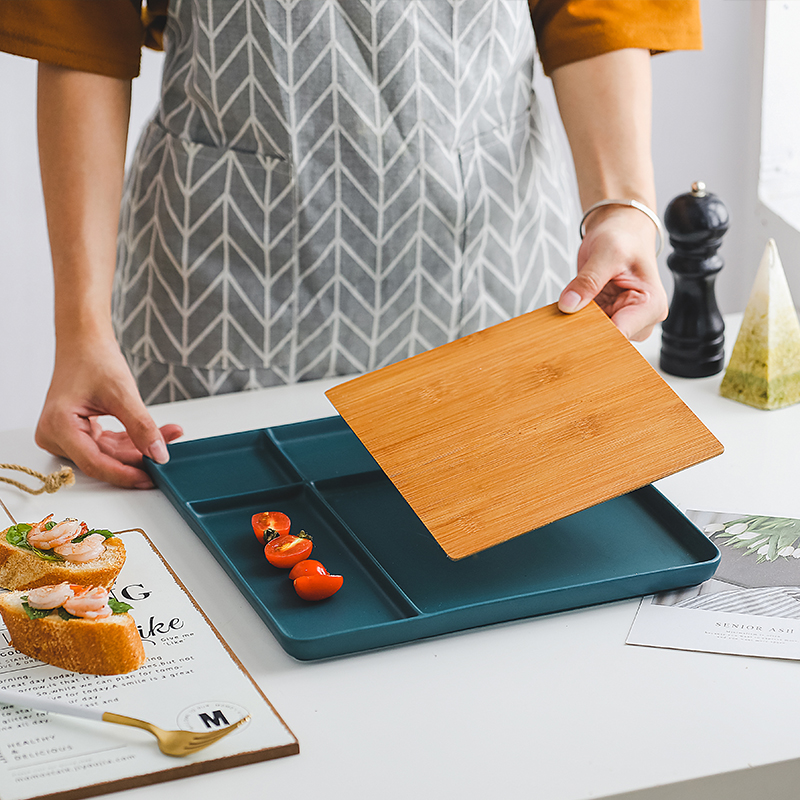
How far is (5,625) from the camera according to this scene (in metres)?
0.70

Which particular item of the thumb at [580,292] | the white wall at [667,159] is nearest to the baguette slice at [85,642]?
the thumb at [580,292]

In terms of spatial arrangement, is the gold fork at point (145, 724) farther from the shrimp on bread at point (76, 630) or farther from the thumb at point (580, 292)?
the thumb at point (580, 292)

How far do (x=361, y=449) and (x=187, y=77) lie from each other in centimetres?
52

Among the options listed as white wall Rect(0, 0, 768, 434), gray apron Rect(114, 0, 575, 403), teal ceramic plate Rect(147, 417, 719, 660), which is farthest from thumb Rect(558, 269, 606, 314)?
white wall Rect(0, 0, 768, 434)

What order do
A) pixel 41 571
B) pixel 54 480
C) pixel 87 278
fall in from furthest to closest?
pixel 87 278 → pixel 54 480 → pixel 41 571

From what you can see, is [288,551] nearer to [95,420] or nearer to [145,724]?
[145,724]

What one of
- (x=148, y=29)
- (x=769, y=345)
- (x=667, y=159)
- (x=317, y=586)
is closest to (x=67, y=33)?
(x=148, y=29)

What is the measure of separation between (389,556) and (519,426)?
0.15 m

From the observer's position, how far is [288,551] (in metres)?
0.77

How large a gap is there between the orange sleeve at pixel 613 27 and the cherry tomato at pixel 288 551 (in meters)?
0.75

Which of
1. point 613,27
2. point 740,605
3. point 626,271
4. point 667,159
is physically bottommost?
point 667,159

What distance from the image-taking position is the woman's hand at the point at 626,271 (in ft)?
3.37

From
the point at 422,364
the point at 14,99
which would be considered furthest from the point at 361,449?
the point at 14,99

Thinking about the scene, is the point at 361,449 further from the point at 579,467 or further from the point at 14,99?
the point at 14,99
